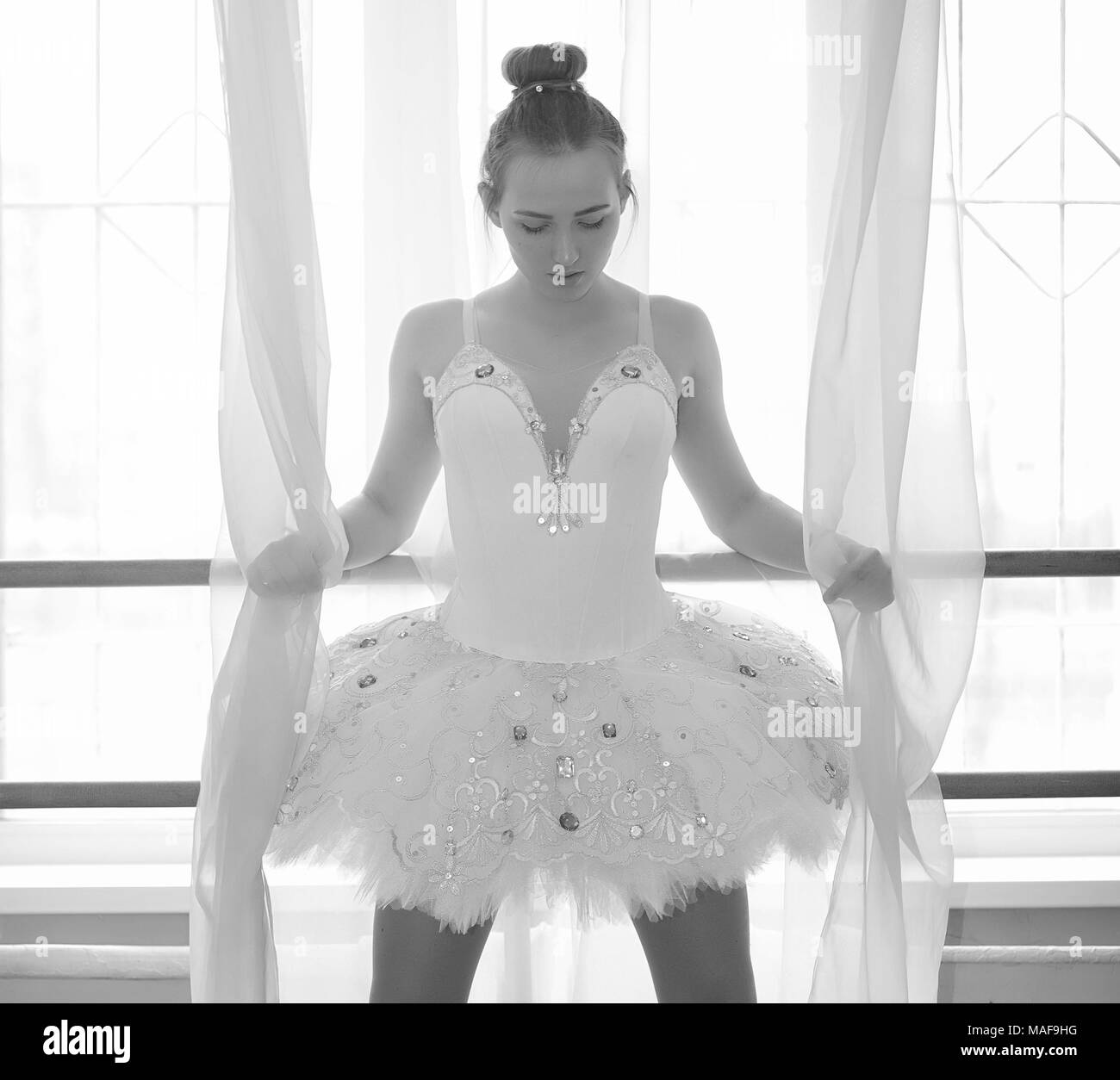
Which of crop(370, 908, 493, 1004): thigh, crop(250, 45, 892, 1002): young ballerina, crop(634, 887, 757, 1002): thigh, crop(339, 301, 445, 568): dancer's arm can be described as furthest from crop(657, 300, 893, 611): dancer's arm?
crop(370, 908, 493, 1004): thigh

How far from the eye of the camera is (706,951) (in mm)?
986

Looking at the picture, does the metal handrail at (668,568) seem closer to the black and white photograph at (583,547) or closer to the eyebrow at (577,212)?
the black and white photograph at (583,547)

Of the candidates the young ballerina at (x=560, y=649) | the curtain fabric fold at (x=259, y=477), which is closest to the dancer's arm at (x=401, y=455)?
the young ballerina at (x=560, y=649)

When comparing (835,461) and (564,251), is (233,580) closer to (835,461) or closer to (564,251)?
(564,251)

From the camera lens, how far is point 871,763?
1013mm

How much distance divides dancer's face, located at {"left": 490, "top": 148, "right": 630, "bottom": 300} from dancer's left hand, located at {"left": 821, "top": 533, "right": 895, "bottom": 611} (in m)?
0.38

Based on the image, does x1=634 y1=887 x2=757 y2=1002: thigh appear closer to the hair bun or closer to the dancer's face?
the dancer's face

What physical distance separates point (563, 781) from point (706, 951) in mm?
215

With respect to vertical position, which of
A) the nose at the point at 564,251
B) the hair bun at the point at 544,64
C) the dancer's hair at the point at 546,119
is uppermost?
the hair bun at the point at 544,64

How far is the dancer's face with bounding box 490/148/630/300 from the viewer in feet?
3.53

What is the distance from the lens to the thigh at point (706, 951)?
0.99m

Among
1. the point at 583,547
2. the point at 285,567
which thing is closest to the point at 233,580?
the point at 285,567
